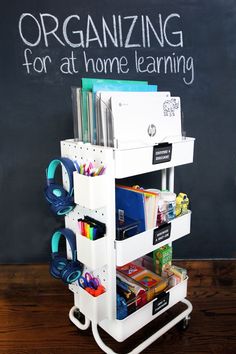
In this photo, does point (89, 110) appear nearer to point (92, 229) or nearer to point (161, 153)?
point (161, 153)

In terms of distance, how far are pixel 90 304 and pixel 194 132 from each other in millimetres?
1057

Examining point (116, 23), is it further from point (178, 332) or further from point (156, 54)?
point (178, 332)

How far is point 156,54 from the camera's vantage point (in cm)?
153

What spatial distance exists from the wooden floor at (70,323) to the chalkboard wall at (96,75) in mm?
184

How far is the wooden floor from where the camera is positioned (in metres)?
1.35

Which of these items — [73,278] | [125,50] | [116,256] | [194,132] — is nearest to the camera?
[116,256]

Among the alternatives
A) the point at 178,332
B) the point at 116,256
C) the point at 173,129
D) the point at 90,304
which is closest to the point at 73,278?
the point at 90,304

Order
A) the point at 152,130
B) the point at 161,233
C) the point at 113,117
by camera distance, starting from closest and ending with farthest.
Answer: the point at 113,117 < the point at 152,130 < the point at 161,233

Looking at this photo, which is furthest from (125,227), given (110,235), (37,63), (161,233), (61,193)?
(37,63)

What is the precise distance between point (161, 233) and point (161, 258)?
275 millimetres

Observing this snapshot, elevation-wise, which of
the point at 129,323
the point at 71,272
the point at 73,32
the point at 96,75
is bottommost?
the point at 129,323

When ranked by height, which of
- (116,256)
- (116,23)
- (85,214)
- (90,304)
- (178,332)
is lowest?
(178,332)

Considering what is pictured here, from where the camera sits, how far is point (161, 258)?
1.46m

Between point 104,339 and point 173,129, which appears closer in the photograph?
point 173,129
